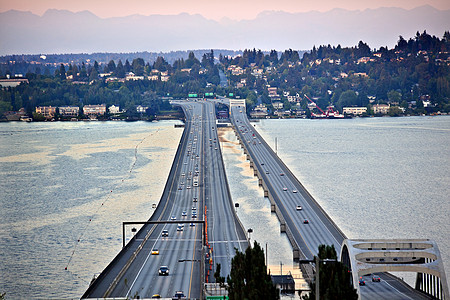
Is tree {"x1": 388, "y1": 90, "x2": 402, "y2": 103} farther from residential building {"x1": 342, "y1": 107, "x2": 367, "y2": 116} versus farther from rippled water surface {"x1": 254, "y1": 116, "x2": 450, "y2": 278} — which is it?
rippled water surface {"x1": 254, "y1": 116, "x2": 450, "y2": 278}

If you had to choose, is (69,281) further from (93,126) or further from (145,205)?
(93,126)

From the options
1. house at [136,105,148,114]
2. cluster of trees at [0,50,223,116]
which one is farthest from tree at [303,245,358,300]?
house at [136,105,148,114]

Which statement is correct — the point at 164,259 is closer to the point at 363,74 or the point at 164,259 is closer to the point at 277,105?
the point at 277,105

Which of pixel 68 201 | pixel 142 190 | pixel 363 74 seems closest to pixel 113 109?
pixel 363 74

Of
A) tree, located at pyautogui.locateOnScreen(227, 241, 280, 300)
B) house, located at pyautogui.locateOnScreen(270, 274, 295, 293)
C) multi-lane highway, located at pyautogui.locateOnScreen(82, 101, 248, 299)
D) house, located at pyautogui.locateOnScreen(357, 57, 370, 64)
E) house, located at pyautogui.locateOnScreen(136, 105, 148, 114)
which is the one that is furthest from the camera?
house, located at pyautogui.locateOnScreen(357, 57, 370, 64)

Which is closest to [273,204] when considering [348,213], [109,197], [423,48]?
[348,213]

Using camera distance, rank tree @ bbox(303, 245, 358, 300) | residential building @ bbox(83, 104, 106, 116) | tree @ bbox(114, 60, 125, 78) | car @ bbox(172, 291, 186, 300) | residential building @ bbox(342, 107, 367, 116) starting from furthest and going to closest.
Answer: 1. tree @ bbox(114, 60, 125, 78)
2. residential building @ bbox(342, 107, 367, 116)
3. residential building @ bbox(83, 104, 106, 116)
4. car @ bbox(172, 291, 186, 300)
5. tree @ bbox(303, 245, 358, 300)

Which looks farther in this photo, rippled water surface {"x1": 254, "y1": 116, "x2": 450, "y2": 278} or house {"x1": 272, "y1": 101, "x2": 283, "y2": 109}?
house {"x1": 272, "y1": 101, "x2": 283, "y2": 109}
